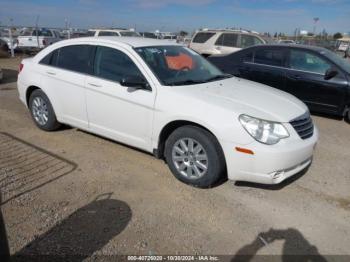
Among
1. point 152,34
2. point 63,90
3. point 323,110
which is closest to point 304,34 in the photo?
point 152,34

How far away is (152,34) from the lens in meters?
27.7

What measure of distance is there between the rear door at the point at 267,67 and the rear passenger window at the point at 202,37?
721 centimetres

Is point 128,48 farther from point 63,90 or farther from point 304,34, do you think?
point 304,34

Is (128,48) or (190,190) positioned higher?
(128,48)

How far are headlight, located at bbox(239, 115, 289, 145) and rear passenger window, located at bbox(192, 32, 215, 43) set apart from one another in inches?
477

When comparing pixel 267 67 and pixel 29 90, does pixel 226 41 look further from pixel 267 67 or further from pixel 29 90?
pixel 29 90

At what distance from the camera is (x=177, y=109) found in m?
3.98

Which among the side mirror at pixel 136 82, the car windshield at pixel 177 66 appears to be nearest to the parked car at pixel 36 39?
the car windshield at pixel 177 66

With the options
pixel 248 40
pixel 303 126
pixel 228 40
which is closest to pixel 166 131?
pixel 303 126

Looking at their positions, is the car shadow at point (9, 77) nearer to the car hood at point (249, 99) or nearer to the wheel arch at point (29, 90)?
the wheel arch at point (29, 90)

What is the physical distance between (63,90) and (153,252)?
3.15 metres

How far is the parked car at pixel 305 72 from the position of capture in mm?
7012

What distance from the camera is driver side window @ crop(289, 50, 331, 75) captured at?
721 centimetres

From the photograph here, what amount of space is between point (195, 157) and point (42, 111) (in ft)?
10.0
